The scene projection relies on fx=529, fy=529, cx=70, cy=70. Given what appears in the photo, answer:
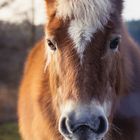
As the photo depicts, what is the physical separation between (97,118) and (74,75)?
0.34 meters

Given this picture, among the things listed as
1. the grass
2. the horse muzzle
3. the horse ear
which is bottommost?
A: the grass

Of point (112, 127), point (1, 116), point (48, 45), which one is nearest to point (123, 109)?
point (112, 127)

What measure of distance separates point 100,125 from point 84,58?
441mm

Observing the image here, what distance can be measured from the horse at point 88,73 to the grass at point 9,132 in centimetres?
444

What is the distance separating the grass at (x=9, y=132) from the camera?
329 inches

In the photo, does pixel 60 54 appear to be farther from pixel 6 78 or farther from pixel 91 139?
pixel 6 78

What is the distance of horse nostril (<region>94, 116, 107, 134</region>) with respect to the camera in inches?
126

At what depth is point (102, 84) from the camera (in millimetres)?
3451

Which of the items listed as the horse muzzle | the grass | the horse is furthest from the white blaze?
the grass

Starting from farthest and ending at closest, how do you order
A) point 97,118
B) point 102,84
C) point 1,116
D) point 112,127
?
1. point 1,116
2. point 112,127
3. point 102,84
4. point 97,118

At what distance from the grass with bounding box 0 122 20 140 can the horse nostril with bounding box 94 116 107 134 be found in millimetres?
5146

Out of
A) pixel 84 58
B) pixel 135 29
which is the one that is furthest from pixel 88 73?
pixel 135 29

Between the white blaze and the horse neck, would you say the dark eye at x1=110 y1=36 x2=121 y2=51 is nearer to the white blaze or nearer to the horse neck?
the white blaze

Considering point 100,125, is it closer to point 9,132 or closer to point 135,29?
point 135,29
